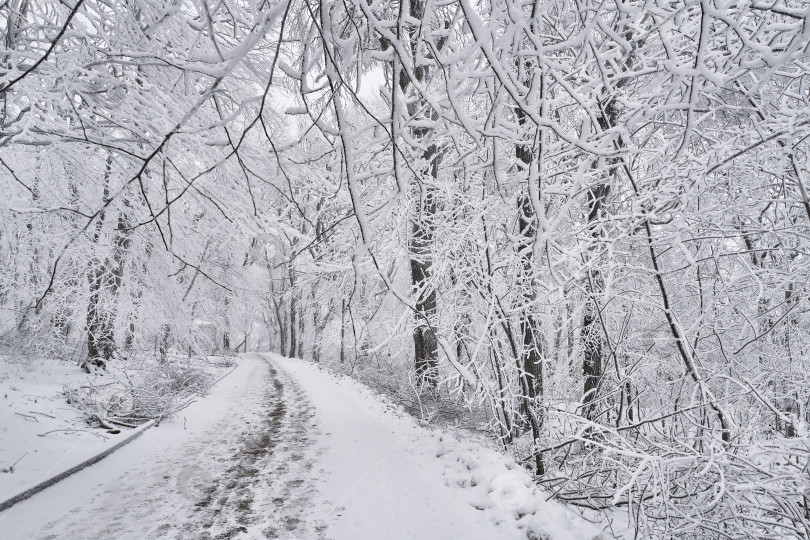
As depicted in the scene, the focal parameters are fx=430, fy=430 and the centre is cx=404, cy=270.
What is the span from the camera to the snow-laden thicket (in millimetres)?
1721

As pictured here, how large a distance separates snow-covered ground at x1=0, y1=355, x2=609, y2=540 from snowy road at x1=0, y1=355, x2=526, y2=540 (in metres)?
0.02

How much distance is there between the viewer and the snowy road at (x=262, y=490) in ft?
13.7

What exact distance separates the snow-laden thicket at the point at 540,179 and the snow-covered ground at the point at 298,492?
61 cm

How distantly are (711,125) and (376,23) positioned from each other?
4.80 metres

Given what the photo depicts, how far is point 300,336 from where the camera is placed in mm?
35906

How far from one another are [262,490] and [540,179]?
5140mm

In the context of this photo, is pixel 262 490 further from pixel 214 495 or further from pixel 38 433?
pixel 38 433

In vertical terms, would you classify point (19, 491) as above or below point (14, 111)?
below

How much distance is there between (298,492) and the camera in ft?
16.9

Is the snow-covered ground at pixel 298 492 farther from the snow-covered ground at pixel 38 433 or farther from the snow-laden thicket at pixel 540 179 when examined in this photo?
the snow-laden thicket at pixel 540 179

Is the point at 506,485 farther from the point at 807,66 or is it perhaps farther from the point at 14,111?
the point at 14,111

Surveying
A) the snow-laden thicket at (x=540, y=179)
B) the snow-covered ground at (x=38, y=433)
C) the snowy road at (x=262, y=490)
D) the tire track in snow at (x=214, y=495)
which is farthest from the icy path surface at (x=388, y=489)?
the snow-covered ground at (x=38, y=433)

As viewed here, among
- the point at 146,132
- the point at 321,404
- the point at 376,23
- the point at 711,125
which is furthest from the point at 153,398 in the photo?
the point at 711,125

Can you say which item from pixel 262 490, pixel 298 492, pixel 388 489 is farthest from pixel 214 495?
pixel 388 489
